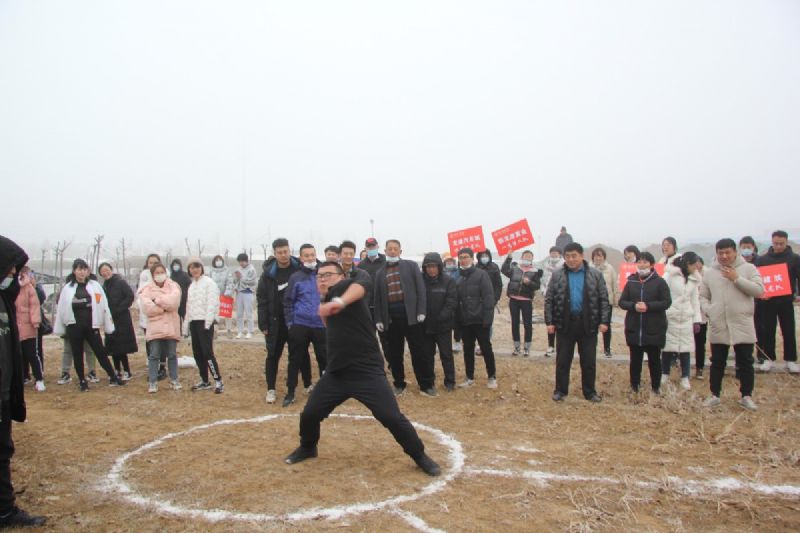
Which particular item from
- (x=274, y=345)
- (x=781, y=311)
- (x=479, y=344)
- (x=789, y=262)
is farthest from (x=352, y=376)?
(x=789, y=262)

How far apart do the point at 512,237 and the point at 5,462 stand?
12450 millimetres

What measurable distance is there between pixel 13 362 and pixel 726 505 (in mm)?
5975

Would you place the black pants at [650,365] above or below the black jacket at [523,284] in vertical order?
below

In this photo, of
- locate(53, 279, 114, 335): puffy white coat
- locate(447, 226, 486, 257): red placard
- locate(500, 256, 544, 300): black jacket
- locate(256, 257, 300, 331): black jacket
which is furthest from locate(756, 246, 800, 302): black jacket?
locate(53, 279, 114, 335): puffy white coat

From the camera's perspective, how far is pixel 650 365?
8375mm

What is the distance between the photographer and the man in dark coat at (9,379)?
426cm

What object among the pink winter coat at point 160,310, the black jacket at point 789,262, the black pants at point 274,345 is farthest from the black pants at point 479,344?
the black jacket at point 789,262

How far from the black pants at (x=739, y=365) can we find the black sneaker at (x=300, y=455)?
18.2 feet

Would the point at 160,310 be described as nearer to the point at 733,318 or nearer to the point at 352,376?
the point at 352,376

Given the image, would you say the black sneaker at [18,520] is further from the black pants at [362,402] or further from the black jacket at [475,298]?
the black jacket at [475,298]

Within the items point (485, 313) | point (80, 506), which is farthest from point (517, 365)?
point (80, 506)

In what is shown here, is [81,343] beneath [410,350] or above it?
above

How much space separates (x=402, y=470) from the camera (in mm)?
5273

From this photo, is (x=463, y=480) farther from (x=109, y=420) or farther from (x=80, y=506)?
Answer: (x=109, y=420)
